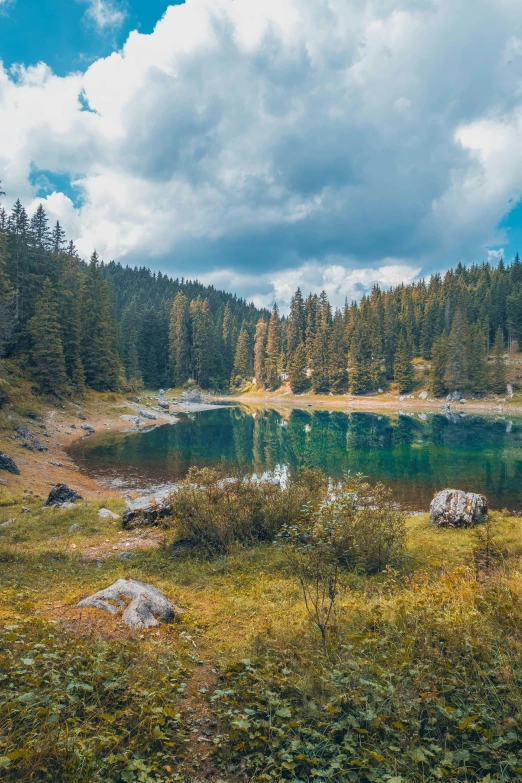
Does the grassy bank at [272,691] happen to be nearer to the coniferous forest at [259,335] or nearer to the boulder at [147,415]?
the coniferous forest at [259,335]

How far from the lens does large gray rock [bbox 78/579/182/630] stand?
26.0 feet

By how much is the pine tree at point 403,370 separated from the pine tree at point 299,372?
2487 centimetres

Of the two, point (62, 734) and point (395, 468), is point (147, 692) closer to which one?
point (62, 734)

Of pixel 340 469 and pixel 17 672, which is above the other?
pixel 17 672

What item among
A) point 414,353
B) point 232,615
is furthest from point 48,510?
point 414,353

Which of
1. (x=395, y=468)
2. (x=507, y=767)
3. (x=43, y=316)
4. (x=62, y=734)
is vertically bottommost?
(x=395, y=468)

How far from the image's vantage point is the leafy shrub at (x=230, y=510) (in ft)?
47.2

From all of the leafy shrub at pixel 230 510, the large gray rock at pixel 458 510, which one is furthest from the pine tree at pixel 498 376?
the leafy shrub at pixel 230 510

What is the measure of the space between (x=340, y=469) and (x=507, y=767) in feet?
92.5

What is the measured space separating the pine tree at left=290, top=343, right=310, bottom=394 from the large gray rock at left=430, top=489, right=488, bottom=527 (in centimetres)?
9828

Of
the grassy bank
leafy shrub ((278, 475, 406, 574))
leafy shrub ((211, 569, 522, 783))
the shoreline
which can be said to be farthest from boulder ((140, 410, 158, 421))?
leafy shrub ((211, 569, 522, 783))

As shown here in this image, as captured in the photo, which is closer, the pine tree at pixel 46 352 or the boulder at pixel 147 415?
the pine tree at pixel 46 352

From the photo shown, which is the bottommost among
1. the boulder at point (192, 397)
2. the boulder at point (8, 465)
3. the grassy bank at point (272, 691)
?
the boulder at point (8, 465)

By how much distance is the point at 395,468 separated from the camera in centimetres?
3366
